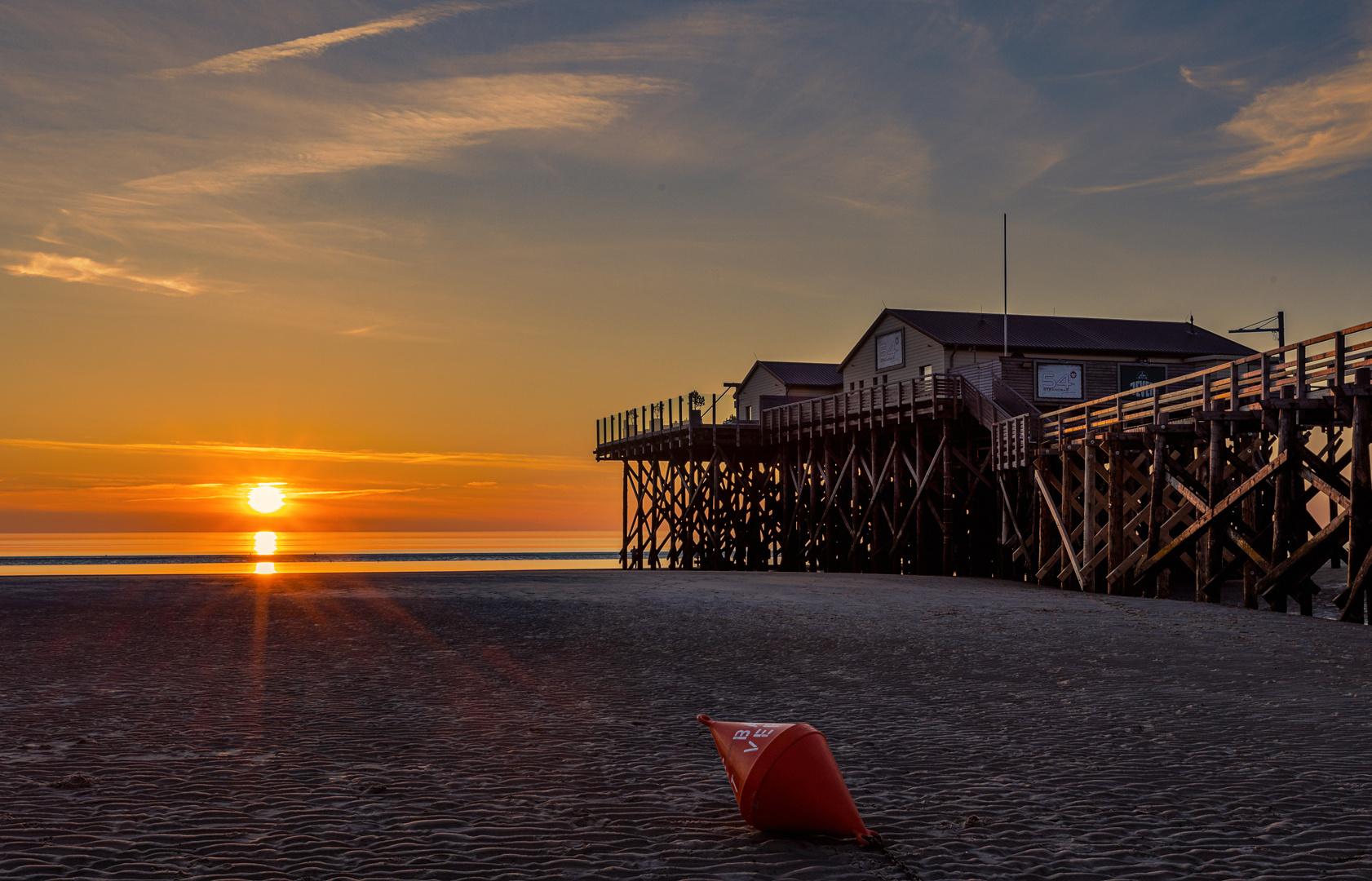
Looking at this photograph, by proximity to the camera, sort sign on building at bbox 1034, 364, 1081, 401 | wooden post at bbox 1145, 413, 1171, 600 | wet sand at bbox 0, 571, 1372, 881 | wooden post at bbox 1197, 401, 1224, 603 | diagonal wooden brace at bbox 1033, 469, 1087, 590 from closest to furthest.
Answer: wet sand at bbox 0, 571, 1372, 881, wooden post at bbox 1197, 401, 1224, 603, wooden post at bbox 1145, 413, 1171, 600, diagonal wooden brace at bbox 1033, 469, 1087, 590, sign on building at bbox 1034, 364, 1081, 401

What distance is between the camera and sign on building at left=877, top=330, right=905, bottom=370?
41.9 meters

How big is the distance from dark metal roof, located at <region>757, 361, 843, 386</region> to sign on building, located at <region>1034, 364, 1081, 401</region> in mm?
14527

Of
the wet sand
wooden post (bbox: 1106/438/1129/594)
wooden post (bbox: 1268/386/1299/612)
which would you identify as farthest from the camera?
wooden post (bbox: 1106/438/1129/594)

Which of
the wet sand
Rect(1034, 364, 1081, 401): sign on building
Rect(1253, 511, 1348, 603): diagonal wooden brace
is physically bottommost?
the wet sand

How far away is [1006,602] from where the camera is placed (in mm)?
19562

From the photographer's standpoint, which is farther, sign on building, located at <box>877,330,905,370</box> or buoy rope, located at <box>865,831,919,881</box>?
sign on building, located at <box>877,330,905,370</box>

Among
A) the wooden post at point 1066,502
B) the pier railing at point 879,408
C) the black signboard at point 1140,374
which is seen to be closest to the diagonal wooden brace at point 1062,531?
the wooden post at point 1066,502

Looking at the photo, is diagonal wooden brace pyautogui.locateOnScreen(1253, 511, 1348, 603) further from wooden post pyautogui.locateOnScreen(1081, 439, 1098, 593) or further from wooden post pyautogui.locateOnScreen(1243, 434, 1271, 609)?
wooden post pyautogui.locateOnScreen(1081, 439, 1098, 593)

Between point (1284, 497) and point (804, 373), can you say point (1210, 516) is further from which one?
point (804, 373)

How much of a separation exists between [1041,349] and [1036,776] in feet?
121

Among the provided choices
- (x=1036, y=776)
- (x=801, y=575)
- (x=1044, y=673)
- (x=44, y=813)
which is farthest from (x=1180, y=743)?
(x=801, y=575)

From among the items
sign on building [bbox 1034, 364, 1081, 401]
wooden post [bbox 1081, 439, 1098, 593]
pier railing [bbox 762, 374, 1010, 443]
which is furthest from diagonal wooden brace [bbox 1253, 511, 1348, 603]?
sign on building [bbox 1034, 364, 1081, 401]

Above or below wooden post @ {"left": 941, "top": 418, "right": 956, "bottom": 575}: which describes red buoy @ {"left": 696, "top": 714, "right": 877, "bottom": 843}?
below

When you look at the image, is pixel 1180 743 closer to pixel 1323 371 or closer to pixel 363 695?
pixel 363 695
